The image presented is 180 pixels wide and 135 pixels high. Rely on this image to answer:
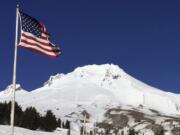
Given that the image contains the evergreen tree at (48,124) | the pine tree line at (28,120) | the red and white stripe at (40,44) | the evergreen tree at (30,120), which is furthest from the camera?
the evergreen tree at (48,124)

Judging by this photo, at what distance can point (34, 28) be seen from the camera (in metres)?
32.0

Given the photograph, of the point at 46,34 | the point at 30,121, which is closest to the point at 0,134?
the point at 46,34

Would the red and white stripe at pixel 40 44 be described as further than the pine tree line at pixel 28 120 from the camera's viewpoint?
No

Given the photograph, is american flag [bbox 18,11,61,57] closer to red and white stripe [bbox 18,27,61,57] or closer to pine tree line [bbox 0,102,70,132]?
red and white stripe [bbox 18,27,61,57]

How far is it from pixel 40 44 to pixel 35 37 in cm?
55

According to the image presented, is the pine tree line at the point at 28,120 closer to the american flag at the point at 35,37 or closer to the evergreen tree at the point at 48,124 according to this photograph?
the evergreen tree at the point at 48,124

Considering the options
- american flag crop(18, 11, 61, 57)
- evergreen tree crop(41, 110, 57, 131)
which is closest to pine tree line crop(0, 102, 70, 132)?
evergreen tree crop(41, 110, 57, 131)

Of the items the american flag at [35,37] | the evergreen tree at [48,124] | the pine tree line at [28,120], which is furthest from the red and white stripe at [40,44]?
the evergreen tree at [48,124]

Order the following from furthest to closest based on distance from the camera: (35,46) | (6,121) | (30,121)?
(30,121), (6,121), (35,46)

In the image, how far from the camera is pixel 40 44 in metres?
31.6

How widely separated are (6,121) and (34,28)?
4554 inches

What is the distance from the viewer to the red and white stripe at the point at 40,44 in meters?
31.1

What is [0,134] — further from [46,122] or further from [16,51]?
[46,122]

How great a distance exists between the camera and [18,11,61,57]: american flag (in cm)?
3119
